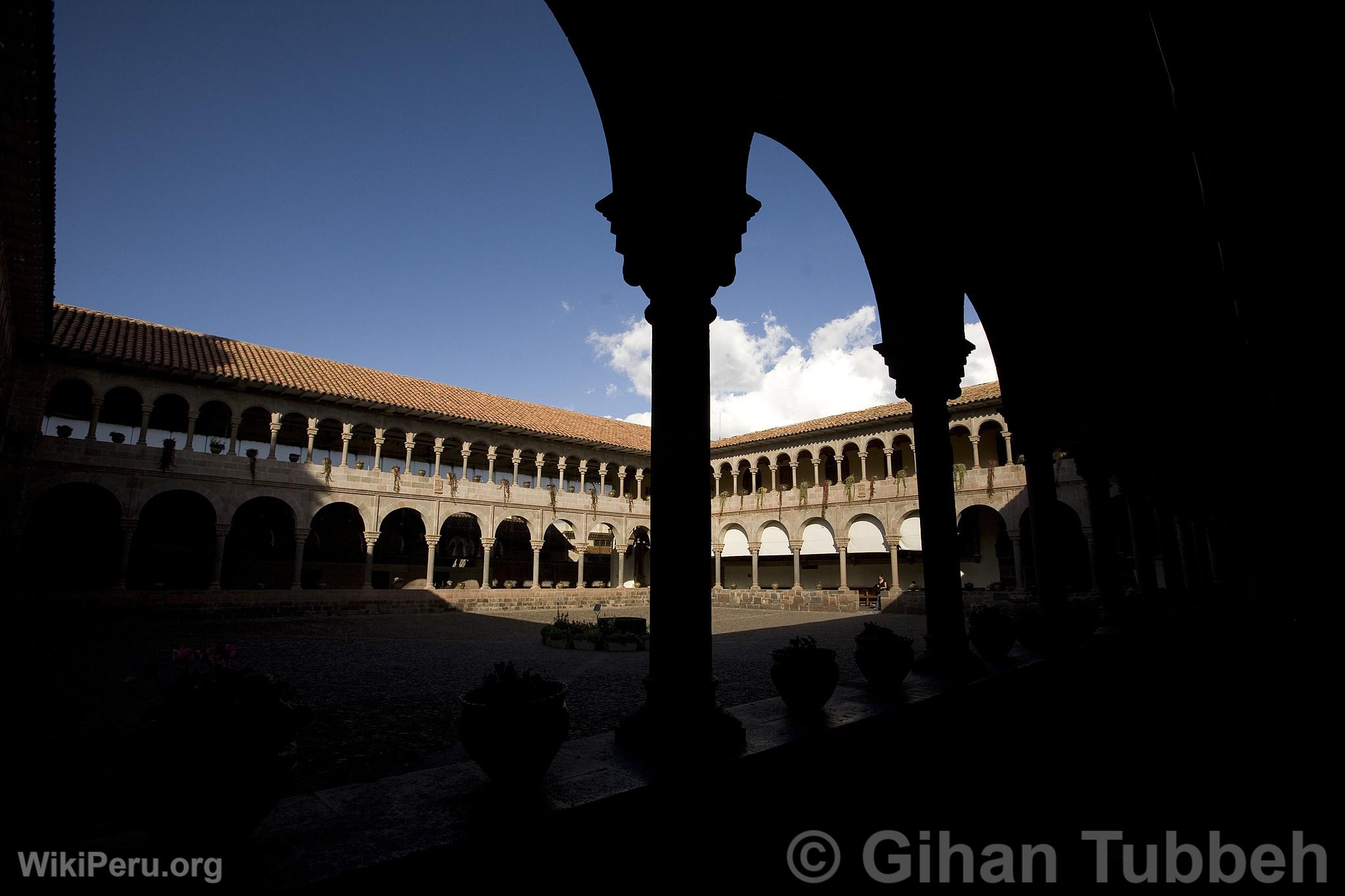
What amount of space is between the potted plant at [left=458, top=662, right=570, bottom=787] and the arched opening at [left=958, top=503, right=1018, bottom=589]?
995 inches

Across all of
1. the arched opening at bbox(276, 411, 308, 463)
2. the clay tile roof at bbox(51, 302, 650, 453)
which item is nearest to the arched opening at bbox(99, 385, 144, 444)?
the clay tile roof at bbox(51, 302, 650, 453)

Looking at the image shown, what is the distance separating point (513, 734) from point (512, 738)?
0.02 metres

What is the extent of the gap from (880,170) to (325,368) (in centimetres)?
2223

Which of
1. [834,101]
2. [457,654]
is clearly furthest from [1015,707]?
[457,654]

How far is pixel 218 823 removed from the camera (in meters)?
1.74

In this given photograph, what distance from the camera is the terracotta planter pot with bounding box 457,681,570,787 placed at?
2.25 metres

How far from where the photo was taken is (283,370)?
2066cm

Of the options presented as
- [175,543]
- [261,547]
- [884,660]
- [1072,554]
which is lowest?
[884,660]

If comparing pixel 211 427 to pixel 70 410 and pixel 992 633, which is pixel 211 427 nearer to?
pixel 70 410

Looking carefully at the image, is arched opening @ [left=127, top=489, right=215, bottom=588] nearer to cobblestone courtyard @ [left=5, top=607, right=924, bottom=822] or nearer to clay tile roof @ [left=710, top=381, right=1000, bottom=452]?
cobblestone courtyard @ [left=5, top=607, right=924, bottom=822]

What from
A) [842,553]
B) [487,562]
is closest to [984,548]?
[842,553]

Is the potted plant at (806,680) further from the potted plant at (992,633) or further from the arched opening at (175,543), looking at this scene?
the arched opening at (175,543)

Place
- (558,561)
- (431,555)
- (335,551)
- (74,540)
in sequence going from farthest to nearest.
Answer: (558,561)
(335,551)
(431,555)
(74,540)

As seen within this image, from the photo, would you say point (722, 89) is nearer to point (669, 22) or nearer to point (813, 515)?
point (669, 22)
